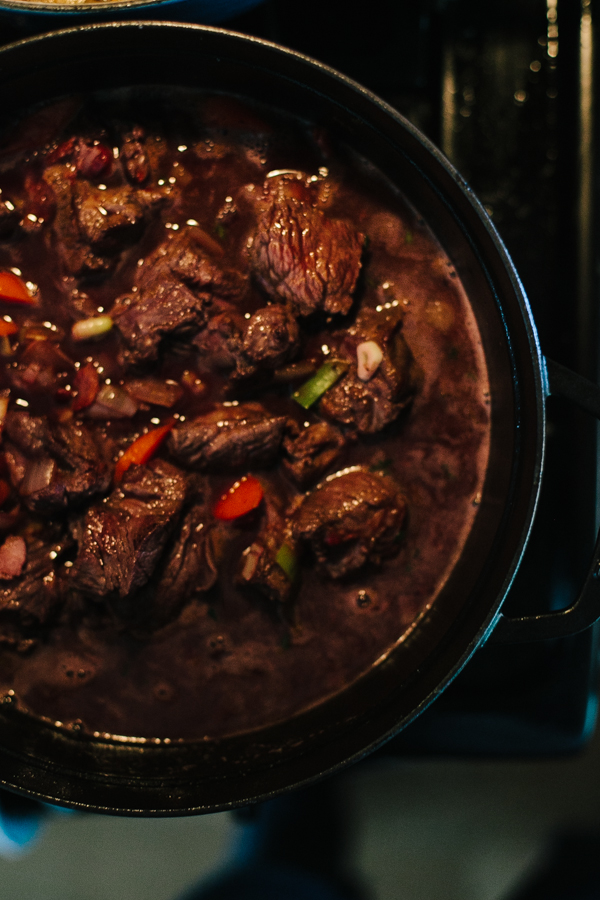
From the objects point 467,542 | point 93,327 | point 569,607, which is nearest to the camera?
point 569,607

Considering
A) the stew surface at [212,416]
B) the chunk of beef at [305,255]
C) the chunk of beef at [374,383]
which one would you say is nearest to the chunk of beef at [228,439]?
the stew surface at [212,416]

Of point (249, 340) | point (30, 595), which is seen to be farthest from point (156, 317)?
point (30, 595)

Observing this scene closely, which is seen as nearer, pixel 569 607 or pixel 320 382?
pixel 569 607

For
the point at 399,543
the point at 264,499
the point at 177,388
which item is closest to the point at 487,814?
the point at 399,543

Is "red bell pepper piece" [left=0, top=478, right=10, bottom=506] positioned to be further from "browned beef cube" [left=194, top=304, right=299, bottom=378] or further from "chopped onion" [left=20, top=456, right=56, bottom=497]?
"browned beef cube" [left=194, top=304, right=299, bottom=378]

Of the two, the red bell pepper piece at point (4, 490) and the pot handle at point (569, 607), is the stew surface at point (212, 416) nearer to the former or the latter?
the red bell pepper piece at point (4, 490)

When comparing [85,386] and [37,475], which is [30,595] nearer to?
[37,475]
